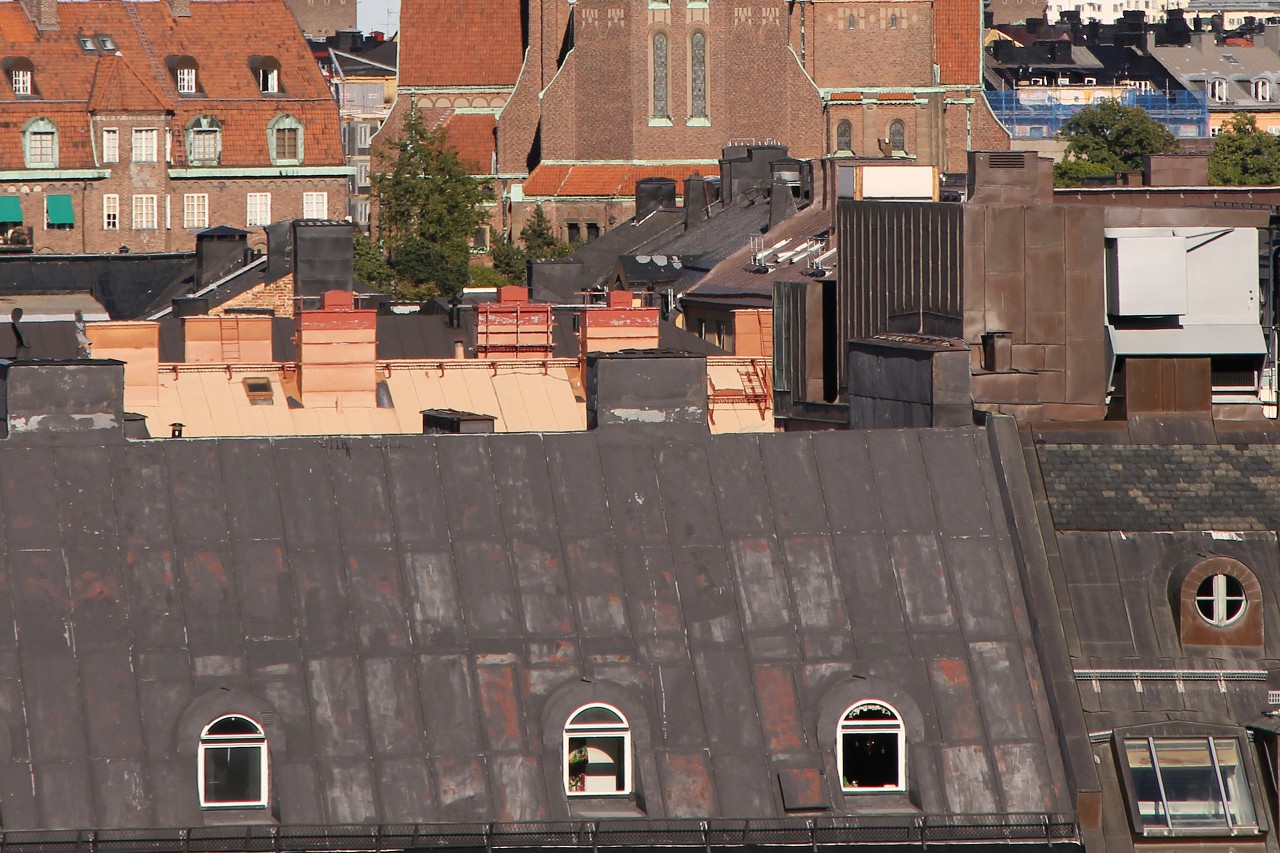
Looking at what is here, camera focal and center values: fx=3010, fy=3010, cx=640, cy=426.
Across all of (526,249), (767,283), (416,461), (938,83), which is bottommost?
(416,461)

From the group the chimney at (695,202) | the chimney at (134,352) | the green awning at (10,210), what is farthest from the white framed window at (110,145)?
the chimney at (134,352)

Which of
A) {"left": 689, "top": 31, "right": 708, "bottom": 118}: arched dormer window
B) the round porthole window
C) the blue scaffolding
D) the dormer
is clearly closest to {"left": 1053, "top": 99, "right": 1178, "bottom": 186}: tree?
the blue scaffolding

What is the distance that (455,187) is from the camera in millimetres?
115250

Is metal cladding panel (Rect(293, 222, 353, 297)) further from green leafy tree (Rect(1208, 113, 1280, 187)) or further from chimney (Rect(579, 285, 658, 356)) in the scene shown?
green leafy tree (Rect(1208, 113, 1280, 187))

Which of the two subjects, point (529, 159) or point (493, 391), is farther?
point (529, 159)

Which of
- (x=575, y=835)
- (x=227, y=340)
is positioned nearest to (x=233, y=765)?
(x=575, y=835)

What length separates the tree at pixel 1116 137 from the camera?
150m

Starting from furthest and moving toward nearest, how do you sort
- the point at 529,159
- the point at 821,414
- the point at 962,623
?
the point at 529,159 → the point at 821,414 → the point at 962,623

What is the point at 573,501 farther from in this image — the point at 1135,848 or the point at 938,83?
the point at 938,83

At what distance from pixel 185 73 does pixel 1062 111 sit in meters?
75.9

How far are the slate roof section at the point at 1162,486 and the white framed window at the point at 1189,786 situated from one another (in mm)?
1817

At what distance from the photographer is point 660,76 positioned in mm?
134875

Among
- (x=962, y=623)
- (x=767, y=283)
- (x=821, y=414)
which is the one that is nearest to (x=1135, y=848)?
(x=962, y=623)

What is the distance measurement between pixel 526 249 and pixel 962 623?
104130mm
